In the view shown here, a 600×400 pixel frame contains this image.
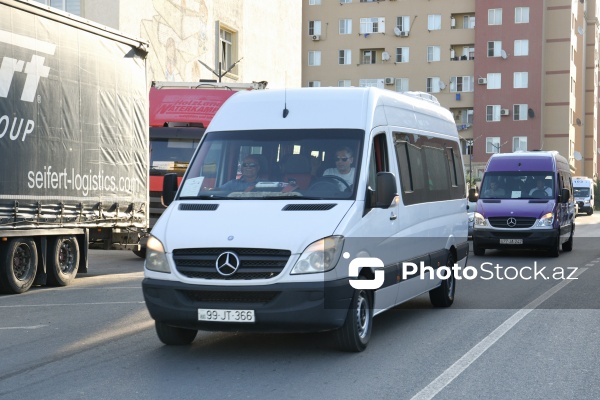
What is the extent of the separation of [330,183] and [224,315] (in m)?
1.63

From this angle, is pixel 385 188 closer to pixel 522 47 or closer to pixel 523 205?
pixel 523 205

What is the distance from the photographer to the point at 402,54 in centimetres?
8512

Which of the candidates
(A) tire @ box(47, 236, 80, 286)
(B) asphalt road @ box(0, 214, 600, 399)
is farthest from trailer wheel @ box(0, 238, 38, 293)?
(B) asphalt road @ box(0, 214, 600, 399)

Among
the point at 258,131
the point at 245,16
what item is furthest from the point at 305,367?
the point at 245,16

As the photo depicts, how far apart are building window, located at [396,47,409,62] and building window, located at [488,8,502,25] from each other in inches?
286

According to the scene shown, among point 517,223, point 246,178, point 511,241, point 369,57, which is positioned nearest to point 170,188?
point 246,178

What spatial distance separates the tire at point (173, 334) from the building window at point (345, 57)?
260 feet

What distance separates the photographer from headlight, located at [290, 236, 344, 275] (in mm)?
8133

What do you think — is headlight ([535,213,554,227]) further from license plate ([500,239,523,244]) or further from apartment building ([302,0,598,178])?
apartment building ([302,0,598,178])

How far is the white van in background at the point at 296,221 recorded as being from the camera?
26.8 feet

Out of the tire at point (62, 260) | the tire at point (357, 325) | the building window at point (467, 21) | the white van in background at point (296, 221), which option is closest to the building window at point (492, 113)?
the building window at point (467, 21)

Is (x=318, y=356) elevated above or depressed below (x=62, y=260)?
below

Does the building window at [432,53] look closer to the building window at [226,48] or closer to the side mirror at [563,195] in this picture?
the building window at [226,48]

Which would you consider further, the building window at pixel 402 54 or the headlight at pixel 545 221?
the building window at pixel 402 54
